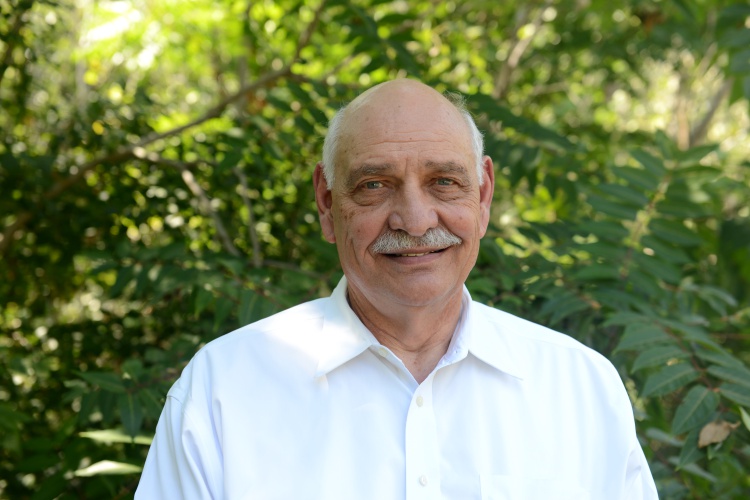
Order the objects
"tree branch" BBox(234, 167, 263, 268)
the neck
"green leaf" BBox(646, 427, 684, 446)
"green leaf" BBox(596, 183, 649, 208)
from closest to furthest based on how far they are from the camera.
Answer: the neck
"green leaf" BBox(646, 427, 684, 446)
"green leaf" BBox(596, 183, 649, 208)
"tree branch" BBox(234, 167, 263, 268)

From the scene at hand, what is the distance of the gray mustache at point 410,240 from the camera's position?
68.2 inches

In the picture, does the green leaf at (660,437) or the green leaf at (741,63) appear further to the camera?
the green leaf at (741,63)

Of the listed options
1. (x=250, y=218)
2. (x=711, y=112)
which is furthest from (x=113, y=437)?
(x=711, y=112)

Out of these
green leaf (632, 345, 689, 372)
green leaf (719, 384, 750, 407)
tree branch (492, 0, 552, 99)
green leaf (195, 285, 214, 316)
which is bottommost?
green leaf (719, 384, 750, 407)

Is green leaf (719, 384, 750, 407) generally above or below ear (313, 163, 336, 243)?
below

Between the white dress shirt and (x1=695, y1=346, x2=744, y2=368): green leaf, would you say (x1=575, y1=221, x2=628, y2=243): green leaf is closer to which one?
(x1=695, y1=346, x2=744, y2=368): green leaf

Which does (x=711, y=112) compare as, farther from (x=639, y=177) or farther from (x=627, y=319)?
(x=627, y=319)

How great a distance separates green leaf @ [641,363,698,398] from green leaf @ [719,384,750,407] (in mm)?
81

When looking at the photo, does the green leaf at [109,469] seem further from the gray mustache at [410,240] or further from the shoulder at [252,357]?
the gray mustache at [410,240]

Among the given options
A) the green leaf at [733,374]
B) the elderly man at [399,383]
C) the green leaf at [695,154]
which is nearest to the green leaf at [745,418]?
the green leaf at [733,374]

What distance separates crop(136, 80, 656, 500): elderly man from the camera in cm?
163

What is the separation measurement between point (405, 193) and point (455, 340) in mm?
372

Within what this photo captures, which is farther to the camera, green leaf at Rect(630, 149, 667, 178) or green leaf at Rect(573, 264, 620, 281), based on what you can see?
green leaf at Rect(630, 149, 667, 178)

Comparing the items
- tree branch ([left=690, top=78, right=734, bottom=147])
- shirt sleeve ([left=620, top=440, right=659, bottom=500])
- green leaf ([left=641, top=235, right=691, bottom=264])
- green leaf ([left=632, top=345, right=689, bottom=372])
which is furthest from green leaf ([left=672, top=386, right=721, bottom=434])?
tree branch ([left=690, top=78, right=734, bottom=147])
